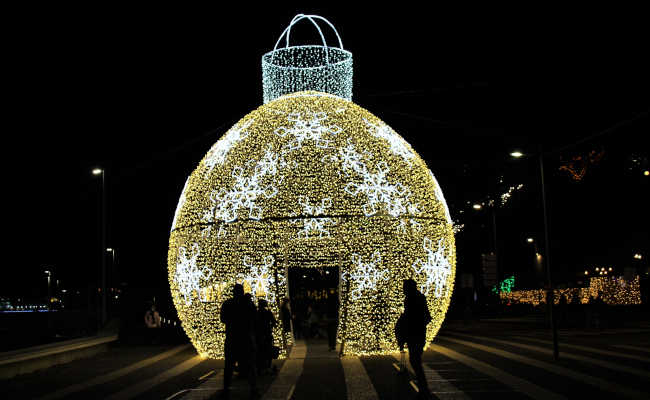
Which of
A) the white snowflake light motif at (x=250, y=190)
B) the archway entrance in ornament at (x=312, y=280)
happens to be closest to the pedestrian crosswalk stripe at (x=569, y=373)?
the archway entrance in ornament at (x=312, y=280)

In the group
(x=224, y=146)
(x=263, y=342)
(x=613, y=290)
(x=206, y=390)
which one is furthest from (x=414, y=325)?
(x=613, y=290)

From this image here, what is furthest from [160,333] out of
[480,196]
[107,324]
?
[480,196]

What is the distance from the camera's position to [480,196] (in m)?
46.2

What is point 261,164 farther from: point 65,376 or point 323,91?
point 65,376

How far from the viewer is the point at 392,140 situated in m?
16.9

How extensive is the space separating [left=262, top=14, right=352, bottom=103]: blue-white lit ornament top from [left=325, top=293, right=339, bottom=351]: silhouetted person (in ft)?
16.3

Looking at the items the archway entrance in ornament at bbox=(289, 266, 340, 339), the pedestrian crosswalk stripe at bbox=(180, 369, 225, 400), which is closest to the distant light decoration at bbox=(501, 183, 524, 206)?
the archway entrance in ornament at bbox=(289, 266, 340, 339)

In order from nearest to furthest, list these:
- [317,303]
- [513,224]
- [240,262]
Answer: [240,262] → [317,303] → [513,224]

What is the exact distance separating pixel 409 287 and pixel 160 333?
14.2m

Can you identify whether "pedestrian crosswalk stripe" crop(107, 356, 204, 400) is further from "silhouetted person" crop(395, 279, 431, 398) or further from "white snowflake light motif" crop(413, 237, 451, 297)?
"white snowflake light motif" crop(413, 237, 451, 297)

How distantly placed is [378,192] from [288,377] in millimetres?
4632

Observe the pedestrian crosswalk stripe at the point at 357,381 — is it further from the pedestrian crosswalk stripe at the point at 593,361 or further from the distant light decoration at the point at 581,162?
the distant light decoration at the point at 581,162

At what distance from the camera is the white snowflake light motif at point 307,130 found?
Answer: 636 inches

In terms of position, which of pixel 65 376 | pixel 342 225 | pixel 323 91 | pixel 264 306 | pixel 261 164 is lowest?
pixel 65 376
